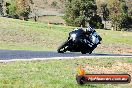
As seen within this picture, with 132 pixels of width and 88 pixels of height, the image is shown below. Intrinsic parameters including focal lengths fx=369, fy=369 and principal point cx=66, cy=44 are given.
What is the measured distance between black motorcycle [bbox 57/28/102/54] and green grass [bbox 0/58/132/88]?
2.90 metres

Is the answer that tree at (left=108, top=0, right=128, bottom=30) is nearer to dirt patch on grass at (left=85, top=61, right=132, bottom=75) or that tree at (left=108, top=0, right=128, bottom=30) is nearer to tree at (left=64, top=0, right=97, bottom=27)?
tree at (left=64, top=0, right=97, bottom=27)

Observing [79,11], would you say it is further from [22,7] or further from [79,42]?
[79,42]

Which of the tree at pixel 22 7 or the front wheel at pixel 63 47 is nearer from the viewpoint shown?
the front wheel at pixel 63 47

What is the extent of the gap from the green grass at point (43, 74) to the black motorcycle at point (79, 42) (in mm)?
2902

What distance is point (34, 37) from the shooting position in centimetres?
4838

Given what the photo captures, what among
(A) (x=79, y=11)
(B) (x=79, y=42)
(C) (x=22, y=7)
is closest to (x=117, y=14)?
(A) (x=79, y=11)

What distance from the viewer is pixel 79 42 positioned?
2366cm

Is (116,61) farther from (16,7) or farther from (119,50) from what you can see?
(16,7)

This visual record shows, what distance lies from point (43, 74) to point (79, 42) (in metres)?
8.54

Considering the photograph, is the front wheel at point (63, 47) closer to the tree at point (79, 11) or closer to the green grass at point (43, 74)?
the green grass at point (43, 74)

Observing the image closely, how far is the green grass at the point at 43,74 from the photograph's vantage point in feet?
44.0

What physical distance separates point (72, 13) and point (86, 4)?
16.3 feet

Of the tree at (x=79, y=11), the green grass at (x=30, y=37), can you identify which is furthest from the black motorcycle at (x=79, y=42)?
the tree at (x=79, y=11)

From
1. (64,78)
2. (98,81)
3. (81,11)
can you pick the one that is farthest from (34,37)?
(81,11)
